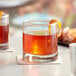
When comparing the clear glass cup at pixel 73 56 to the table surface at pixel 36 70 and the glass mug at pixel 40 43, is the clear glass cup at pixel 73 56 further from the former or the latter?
the glass mug at pixel 40 43

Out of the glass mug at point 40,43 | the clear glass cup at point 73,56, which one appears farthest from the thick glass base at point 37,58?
the clear glass cup at point 73,56

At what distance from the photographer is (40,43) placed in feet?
3.47

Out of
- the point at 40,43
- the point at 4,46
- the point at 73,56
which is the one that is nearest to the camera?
the point at 73,56

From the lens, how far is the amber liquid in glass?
1.06 meters

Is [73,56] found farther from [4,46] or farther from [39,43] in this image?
[4,46]

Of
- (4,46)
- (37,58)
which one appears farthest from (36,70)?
(4,46)

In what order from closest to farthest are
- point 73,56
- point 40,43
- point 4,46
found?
point 73,56
point 40,43
point 4,46

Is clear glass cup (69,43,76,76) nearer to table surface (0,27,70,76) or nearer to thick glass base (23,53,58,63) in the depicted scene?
table surface (0,27,70,76)

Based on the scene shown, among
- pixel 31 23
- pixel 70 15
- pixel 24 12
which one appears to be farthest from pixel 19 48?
pixel 70 15

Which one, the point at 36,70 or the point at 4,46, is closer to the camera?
the point at 36,70

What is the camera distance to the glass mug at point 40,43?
1060 millimetres

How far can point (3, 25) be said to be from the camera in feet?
4.14

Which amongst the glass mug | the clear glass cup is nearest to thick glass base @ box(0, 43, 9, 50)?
the glass mug

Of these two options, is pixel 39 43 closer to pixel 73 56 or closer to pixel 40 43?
pixel 40 43
